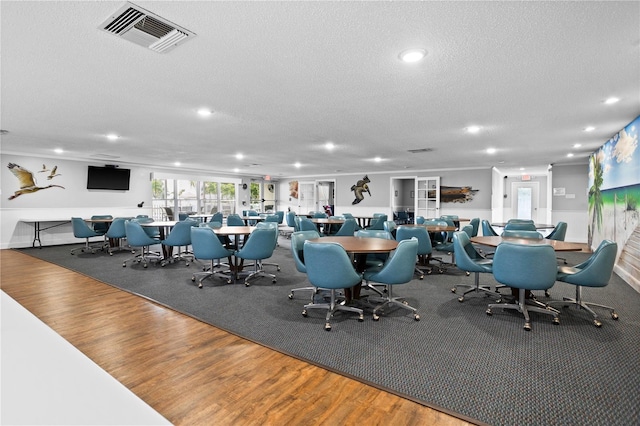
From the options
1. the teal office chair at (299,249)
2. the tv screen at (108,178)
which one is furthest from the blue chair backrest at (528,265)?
the tv screen at (108,178)

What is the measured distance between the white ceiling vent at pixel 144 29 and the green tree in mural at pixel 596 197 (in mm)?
8484

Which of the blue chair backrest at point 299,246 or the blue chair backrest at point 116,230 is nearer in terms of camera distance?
the blue chair backrest at point 299,246

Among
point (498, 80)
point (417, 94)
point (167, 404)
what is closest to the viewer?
point (167, 404)

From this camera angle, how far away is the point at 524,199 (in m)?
15.5

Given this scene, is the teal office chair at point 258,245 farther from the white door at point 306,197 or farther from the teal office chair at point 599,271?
the white door at point 306,197

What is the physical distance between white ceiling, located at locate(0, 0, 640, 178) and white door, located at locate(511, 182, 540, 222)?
1023cm

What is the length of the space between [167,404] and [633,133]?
680 cm

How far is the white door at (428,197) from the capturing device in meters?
11.8

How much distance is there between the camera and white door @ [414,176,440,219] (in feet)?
→ 38.6

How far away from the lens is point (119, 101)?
406cm

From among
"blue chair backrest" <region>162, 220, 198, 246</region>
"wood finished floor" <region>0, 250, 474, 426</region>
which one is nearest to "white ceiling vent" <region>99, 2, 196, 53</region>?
"wood finished floor" <region>0, 250, 474, 426</region>

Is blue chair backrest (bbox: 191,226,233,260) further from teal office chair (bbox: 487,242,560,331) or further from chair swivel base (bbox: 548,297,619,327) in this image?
chair swivel base (bbox: 548,297,619,327)

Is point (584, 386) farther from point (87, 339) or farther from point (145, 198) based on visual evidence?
point (145, 198)

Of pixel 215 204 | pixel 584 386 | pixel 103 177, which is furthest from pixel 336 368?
pixel 215 204
